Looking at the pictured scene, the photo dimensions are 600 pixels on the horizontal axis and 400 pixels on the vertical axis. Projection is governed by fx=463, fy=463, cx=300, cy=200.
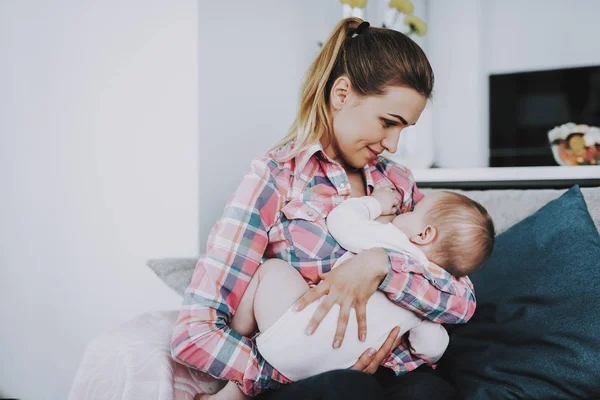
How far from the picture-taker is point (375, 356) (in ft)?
2.83

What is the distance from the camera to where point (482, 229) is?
949 millimetres

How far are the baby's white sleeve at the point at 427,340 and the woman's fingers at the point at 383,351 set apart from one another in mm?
79

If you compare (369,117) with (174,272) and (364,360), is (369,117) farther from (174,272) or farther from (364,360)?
(174,272)

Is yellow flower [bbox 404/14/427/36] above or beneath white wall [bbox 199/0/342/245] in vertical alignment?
above

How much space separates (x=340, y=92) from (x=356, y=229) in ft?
1.09

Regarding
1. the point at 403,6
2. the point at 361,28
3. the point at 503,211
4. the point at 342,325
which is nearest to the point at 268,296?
the point at 342,325

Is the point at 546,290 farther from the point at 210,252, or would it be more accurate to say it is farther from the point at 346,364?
the point at 210,252

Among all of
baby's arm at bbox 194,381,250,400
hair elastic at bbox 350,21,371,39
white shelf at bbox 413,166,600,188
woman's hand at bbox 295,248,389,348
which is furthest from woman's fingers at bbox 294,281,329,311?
white shelf at bbox 413,166,600,188

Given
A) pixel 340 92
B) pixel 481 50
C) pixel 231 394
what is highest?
pixel 481 50

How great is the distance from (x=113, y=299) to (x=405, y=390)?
3.65 feet

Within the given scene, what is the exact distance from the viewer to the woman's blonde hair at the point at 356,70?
1006 mm

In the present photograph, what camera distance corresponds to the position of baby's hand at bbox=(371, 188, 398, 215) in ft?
3.50

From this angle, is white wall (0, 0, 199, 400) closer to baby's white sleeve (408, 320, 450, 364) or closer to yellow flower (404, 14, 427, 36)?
baby's white sleeve (408, 320, 450, 364)

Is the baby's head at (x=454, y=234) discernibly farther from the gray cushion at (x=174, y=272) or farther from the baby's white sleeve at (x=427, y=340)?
→ the gray cushion at (x=174, y=272)
